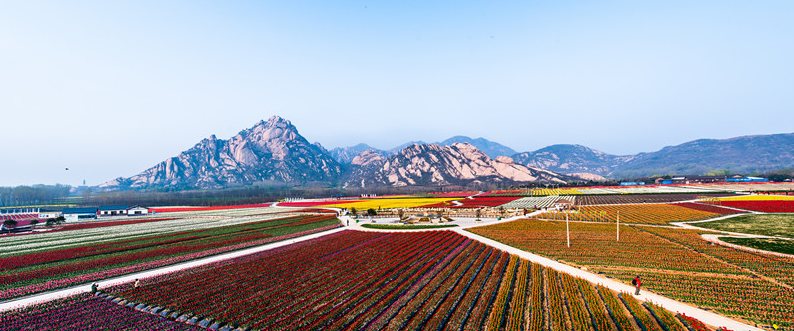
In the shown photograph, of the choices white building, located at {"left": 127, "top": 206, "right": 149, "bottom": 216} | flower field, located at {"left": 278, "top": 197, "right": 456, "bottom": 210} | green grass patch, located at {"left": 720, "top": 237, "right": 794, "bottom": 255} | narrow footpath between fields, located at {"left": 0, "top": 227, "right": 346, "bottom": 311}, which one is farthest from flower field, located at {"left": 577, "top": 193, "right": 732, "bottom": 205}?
white building, located at {"left": 127, "top": 206, "right": 149, "bottom": 216}

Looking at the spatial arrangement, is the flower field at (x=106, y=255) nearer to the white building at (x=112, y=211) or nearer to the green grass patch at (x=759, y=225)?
the white building at (x=112, y=211)

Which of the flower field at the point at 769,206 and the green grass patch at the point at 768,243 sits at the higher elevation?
the flower field at the point at 769,206

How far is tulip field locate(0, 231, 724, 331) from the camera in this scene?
62.8 ft

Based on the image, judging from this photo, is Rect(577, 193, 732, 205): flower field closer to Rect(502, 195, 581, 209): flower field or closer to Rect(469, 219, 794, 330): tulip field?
Rect(502, 195, 581, 209): flower field

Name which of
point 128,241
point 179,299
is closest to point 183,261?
point 179,299

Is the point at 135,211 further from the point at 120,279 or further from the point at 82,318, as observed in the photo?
the point at 82,318

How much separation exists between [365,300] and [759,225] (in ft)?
223

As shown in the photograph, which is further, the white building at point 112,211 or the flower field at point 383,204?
the flower field at point 383,204

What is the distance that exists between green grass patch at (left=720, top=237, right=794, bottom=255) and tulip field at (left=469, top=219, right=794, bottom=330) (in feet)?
10.1

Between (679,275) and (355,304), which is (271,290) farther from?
(679,275)

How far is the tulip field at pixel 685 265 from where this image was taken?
21734 mm

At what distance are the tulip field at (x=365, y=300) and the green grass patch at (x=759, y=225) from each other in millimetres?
43197

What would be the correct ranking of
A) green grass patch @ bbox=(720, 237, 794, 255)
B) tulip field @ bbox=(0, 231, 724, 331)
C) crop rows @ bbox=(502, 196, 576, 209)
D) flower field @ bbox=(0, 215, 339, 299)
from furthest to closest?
crop rows @ bbox=(502, 196, 576, 209) < green grass patch @ bbox=(720, 237, 794, 255) < flower field @ bbox=(0, 215, 339, 299) < tulip field @ bbox=(0, 231, 724, 331)

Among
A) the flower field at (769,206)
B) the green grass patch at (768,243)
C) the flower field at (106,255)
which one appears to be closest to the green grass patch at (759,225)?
the green grass patch at (768,243)
